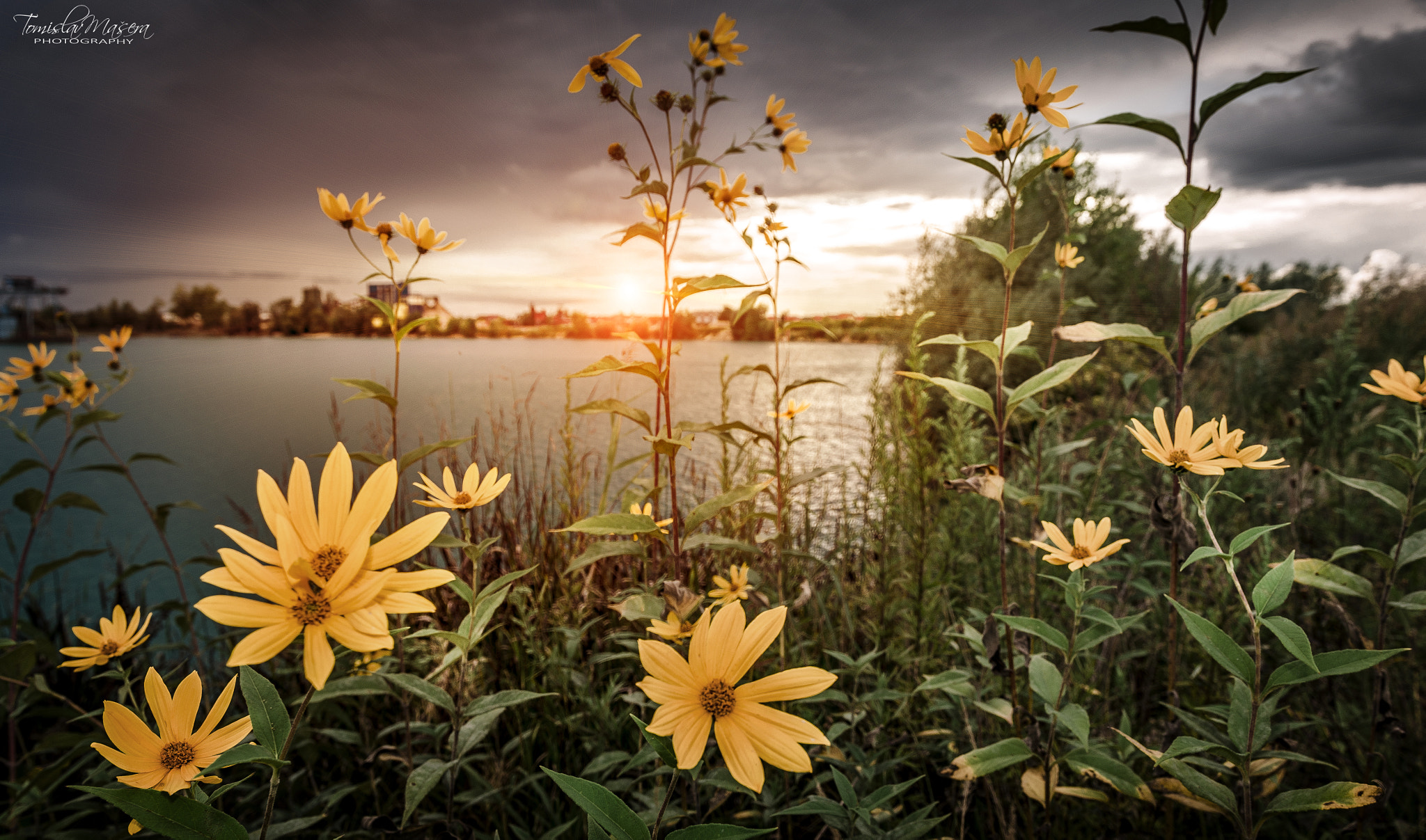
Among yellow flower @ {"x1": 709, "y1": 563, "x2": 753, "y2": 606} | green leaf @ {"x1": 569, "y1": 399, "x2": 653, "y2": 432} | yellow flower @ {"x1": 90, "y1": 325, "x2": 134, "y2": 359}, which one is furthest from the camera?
yellow flower @ {"x1": 90, "y1": 325, "x2": 134, "y2": 359}

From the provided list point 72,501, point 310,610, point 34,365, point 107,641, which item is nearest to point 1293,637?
point 310,610

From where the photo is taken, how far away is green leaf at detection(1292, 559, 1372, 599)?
78 centimetres

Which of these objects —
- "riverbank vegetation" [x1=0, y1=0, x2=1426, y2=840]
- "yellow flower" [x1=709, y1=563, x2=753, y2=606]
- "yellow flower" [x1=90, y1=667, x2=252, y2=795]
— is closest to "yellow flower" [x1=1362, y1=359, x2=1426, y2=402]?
"riverbank vegetation" [x1=0, y1=0, x2=1426, y2=840]

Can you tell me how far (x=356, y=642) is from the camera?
361 mm

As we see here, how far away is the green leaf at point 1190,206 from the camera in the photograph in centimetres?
78

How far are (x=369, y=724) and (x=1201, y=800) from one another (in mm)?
1692

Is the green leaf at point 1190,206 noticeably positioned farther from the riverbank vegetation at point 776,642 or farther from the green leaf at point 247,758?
the green leaf at point 247,758

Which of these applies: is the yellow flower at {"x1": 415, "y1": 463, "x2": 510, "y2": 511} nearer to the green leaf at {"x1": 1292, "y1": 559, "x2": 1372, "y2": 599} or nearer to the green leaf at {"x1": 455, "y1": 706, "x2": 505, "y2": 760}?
the green leaf at {"x1": 455, "y1": 706, "x2": 505, "y2": 760}

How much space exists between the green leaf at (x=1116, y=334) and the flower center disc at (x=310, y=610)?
928 mm

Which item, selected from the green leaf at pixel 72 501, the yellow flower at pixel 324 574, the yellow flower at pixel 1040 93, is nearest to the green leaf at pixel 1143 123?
the yellow flower at pixel 1040 93

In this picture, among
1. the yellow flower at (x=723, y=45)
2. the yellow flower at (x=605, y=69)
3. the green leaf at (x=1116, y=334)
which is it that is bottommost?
the green leaf at (x=1116, y=334)

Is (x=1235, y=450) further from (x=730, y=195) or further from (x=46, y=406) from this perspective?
(x=46, y=406)

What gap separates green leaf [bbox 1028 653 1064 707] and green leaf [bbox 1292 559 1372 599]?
0.33 m

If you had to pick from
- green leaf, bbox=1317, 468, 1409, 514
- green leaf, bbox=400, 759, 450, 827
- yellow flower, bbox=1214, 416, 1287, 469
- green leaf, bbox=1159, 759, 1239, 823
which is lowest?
green leaf, bbox=1159, 759, 1239, 823
